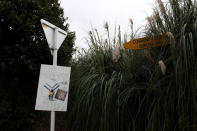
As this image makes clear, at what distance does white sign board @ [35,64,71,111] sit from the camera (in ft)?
10.0

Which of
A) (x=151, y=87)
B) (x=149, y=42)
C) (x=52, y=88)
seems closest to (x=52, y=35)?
(x=52, y=88)

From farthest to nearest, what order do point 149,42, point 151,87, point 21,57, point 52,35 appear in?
point 21,57
point 52,35
point 149,42
point 151,87

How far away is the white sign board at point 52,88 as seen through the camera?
3.05 m

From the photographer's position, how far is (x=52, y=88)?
312 centimetres

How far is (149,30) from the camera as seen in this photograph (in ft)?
11.6

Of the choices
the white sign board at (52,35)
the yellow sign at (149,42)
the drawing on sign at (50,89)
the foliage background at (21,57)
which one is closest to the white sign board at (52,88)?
the drawing on sign at (50,89)

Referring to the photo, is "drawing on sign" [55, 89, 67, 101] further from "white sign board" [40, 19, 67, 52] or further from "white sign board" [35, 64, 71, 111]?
"white sign board" [40, 19, 67, 52]

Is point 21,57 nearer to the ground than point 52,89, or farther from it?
farther from it

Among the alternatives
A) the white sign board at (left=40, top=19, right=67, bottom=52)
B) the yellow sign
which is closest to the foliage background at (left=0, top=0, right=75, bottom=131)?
the white sign board at (left=40, top=19, right=67, bottom=52)

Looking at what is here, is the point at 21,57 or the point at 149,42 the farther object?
the point at 21,57

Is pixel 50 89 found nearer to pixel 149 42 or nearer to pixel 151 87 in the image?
pixel 151 87

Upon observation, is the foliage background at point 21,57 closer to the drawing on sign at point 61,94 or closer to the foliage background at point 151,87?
the foliage background at point 151,87

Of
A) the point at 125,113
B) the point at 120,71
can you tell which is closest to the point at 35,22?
the point at 120,71

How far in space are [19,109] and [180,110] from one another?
3196 millimetres
